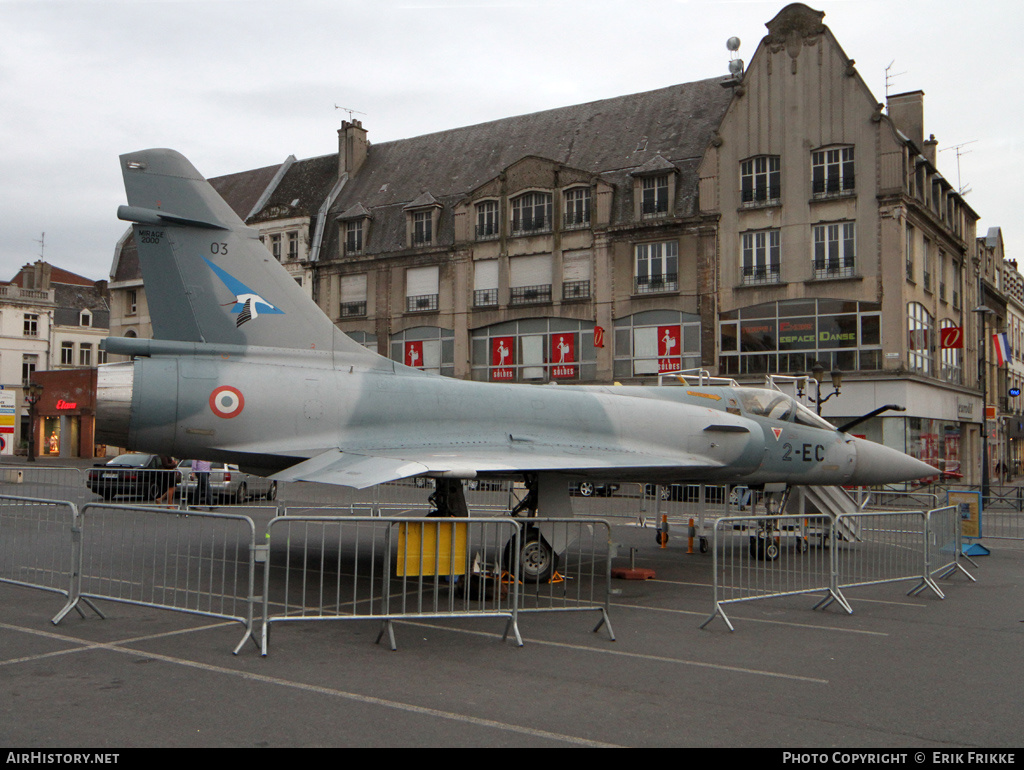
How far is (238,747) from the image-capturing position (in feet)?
16.0

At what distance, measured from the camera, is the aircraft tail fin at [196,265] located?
1082cm

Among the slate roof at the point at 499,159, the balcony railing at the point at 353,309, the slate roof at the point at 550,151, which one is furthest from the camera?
the balcony railing at the point at 353,309

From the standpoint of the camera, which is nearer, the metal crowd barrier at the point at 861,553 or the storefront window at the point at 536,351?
the metal crowd barrier at the point at 861,553

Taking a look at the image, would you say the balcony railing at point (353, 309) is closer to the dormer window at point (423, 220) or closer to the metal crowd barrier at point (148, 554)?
the dormer window at point (423, 220)

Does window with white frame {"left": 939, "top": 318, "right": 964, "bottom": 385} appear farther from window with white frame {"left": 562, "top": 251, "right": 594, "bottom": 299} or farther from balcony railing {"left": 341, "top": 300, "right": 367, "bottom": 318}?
balcony railing {"left": 341, "top": 300, "right": 367, "bottom": 318}

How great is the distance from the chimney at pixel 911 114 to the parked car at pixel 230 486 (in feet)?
107

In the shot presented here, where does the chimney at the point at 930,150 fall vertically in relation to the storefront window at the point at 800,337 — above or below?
above

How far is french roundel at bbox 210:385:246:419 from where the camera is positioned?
34.0 feet

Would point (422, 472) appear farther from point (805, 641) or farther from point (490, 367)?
point (490, 367)

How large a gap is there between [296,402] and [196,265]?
225cm

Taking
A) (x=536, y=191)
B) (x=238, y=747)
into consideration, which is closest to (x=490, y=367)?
(x=536, y=191)

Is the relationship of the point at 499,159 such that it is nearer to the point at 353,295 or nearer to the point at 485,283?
the point at 485,283

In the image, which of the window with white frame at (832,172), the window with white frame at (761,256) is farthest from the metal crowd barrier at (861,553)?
the window with white frame at (832,172)

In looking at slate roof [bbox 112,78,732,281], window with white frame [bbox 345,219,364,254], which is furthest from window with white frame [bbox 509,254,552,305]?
window with white frame [bbox 345,219,364,254]
